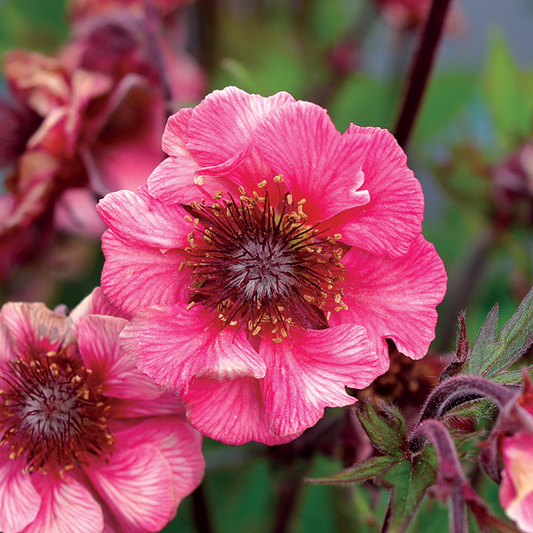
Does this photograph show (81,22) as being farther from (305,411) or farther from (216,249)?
(305,411)

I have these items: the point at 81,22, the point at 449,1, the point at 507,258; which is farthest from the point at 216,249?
the point at 507,258

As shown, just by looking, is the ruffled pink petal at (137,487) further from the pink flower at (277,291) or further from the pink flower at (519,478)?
the pink flower at (519,478)

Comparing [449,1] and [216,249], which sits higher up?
[449,1]

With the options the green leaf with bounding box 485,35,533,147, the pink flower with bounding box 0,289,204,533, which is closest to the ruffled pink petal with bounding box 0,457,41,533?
the pink flower with bounding box 0,289,204,533

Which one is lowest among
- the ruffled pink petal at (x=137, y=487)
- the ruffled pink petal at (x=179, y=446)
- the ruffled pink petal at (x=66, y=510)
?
the ruffled pink petal at (x=66, y=510)

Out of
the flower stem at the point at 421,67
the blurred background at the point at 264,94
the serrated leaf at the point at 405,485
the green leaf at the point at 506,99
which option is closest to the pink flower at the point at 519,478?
the serrated leaf at the point at 405,485

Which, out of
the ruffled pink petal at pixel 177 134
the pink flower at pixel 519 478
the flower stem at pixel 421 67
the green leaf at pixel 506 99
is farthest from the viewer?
the green leaf at pixel 506 99

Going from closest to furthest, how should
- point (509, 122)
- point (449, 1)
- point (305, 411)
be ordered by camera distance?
point (305, 411), point (449, 1), point (509, 122)
